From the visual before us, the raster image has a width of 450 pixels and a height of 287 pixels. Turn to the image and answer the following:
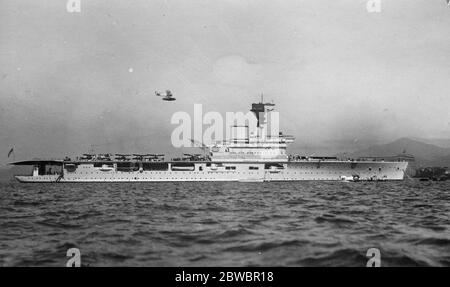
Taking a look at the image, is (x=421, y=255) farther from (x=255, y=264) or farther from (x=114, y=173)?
(x=114, y=173)

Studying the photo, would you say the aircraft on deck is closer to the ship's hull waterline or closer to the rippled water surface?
the ship's hull waterline

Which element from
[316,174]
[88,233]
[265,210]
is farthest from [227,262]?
[316,174]

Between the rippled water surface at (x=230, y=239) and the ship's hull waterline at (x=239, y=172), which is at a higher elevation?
the ship's hull waterline at (x=239, y=172)

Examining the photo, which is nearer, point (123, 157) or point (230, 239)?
→ point (230, 239)

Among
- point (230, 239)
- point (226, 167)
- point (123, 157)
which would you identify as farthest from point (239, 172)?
point (230, 239)

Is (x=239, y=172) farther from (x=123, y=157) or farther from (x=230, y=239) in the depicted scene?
(x=230, y=239)

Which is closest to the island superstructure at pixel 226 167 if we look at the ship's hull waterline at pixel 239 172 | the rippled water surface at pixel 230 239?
the ship's hull waterline at pixel 239 172

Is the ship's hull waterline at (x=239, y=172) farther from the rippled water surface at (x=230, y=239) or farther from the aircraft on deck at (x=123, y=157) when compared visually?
the rippled water surface at (x=230, y=239)

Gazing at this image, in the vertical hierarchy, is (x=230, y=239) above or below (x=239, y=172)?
below
